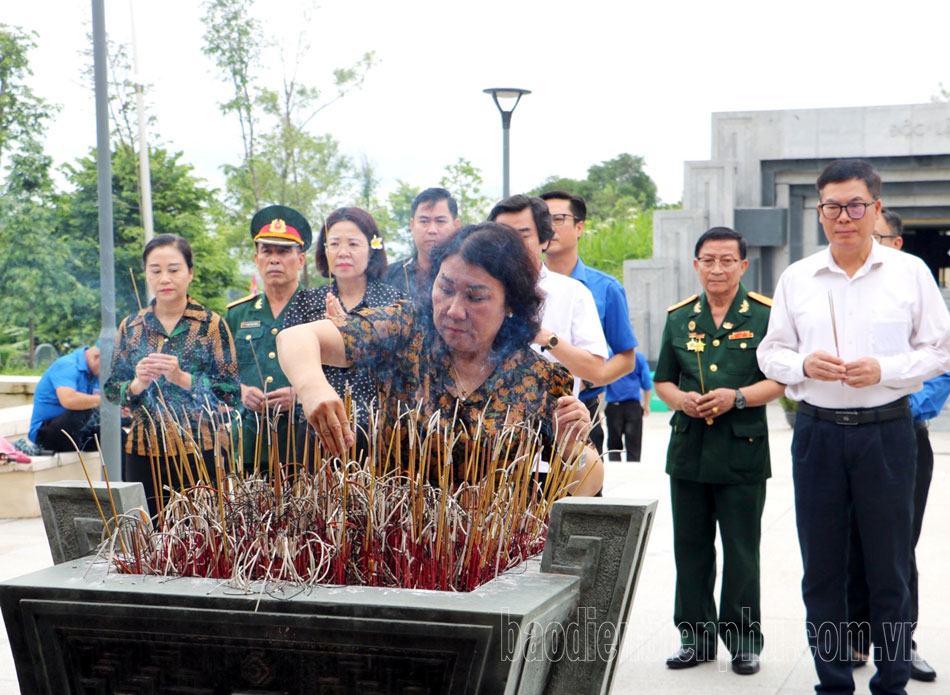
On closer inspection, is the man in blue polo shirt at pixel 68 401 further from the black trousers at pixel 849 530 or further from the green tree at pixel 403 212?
the black trousers at pixel 849 530

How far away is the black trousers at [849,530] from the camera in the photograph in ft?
9.75

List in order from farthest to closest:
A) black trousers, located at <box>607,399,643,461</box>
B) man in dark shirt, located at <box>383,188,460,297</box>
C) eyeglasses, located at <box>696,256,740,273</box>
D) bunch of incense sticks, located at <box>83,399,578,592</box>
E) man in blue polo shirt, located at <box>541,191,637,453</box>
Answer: black trousers, located at <box>607,399,643,461</box> → man in blue polo shirt, located at <box>541,191,637,453</box> → eyeglasses, located at <box>696,256,740,273</box> → man in dark shirt, located at <box>383,188,460,297</box> → bunch of incense sticks, located at <box>83,399,578,592</box>

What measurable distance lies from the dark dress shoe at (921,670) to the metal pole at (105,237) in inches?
174

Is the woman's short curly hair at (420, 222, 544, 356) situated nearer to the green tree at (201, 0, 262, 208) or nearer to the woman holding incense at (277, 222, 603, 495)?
the woman holding incense at (277, 222, 603, 495)

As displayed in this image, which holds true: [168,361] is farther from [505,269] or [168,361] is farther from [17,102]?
[17,102]

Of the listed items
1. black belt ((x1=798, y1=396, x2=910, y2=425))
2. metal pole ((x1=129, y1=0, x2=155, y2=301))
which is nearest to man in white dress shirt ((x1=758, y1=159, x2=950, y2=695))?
black belt ((x1=798, y1=396, x2=910, y2=425))

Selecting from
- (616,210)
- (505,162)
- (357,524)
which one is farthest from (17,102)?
(616,210)

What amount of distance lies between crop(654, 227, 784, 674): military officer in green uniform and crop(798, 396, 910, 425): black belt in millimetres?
369

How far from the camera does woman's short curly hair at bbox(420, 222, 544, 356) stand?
1983mm

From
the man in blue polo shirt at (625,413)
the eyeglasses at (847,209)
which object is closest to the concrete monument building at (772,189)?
the man in blue polo shirt at (625,413)

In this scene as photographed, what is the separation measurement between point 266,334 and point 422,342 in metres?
1.63

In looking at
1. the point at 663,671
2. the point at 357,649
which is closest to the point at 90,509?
the point at 357,649

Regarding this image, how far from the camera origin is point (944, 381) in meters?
3.62

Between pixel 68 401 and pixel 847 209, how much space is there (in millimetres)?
4345
